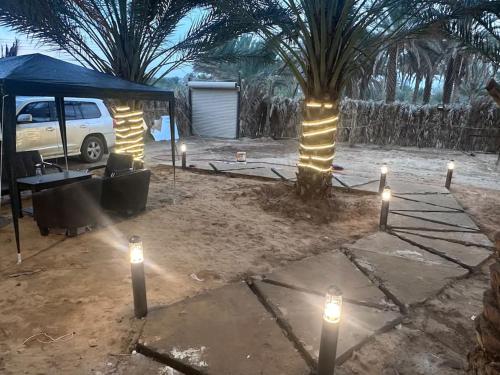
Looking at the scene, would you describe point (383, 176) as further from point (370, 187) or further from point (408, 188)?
point (408, 188)

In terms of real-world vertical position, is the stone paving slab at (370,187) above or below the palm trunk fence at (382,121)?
below

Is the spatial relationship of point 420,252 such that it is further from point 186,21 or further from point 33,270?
point 186,21

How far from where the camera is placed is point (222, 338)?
2.38 metres

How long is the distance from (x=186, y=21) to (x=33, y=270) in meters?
5.49

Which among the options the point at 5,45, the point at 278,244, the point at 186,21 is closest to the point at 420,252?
the point at 278,244

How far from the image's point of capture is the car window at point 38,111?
7759mm

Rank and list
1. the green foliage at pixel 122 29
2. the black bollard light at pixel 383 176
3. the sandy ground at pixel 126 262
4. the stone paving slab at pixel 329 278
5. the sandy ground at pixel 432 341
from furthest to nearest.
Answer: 1. the black bollard light at pixel 383 176
2. the green foliage at pixel 122 29
3. the stone paving slab at pixel 329 278
4. the sandy ground at pixel 126 262
5. the sandy ground at pixel 432 341

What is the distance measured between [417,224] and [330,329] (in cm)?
366

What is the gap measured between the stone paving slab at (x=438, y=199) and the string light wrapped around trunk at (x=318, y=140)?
1.79 m

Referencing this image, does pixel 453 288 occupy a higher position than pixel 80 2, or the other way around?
pixel 80 2

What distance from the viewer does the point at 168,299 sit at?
9.54 ft

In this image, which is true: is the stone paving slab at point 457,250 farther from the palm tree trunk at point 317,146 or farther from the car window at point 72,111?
the car window at point 72,111

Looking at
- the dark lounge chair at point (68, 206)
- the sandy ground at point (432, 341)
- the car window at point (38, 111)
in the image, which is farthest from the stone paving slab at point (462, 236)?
the car window at point (38, 111)

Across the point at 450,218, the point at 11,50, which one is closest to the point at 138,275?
the point at 450,218
